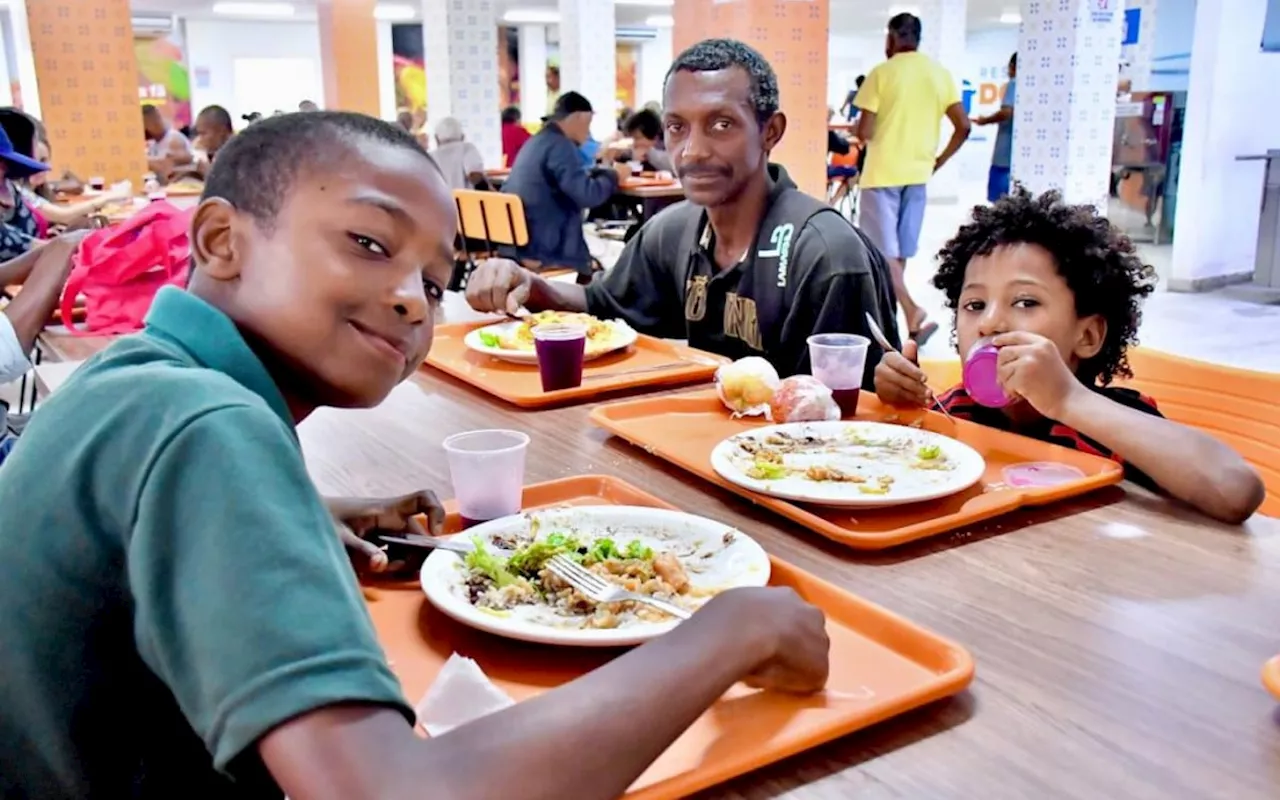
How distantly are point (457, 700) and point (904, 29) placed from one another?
6.03 metres

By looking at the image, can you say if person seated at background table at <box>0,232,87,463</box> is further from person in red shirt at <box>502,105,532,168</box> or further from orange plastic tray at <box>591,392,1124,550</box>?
person in red shirt at <box>502,105,532,168</box>

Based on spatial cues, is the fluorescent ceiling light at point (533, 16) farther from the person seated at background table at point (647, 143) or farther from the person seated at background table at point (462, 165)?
the person seated at background table at point (462, 165)

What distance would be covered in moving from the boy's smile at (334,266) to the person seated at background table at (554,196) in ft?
17.7

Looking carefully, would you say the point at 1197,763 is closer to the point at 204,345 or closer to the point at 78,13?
the point at 204,345

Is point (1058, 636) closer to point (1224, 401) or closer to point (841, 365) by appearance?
point (841, 365)

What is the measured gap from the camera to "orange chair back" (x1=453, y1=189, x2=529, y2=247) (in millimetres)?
6008

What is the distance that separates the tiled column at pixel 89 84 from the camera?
8273mm

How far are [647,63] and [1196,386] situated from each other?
22.6m

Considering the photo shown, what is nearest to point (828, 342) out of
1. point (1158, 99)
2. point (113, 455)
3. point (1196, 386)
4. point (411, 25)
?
point (1196, 386)

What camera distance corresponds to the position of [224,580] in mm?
657

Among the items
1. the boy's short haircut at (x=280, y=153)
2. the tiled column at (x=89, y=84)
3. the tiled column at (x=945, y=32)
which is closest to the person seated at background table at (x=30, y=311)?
the boy's short haircut at (x=280, y=153)

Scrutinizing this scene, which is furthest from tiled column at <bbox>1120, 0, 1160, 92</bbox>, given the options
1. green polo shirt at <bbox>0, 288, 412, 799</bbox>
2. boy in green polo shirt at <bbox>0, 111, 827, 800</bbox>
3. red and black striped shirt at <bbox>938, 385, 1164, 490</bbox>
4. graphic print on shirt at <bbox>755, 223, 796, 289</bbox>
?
green polo shirt at <bbox>0, 288, 412, 799</bbox>

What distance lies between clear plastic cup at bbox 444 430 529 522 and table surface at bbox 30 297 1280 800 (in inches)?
6.6

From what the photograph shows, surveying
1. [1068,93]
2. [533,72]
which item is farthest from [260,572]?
[533,72]
